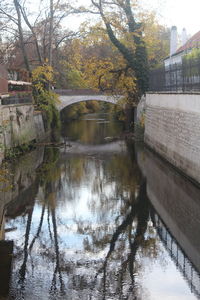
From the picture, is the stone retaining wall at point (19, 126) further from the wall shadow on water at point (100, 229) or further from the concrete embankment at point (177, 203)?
the concrete embankment at point (177, 203)

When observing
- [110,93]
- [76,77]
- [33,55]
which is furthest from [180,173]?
[76,77]

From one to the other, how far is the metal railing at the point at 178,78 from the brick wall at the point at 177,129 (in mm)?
427

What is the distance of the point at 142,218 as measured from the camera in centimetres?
1517

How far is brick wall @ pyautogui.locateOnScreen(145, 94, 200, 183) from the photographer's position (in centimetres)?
1888

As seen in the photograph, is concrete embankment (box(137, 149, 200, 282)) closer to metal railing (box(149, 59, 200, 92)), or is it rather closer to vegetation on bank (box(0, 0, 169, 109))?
metal railing (box(149, 59, 200, 92))

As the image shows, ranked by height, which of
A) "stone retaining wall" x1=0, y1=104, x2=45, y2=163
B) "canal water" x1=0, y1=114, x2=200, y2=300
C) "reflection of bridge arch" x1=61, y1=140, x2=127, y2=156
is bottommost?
"reflection of bridge arch" x1=61, y1=140, x2=127, y2=156

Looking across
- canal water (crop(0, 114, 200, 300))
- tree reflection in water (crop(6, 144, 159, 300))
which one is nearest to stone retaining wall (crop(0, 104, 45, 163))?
canal water (crop(0, 114, 200, 300))

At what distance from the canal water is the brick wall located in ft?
2.33

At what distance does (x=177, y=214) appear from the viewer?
592 inches

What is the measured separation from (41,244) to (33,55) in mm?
42158

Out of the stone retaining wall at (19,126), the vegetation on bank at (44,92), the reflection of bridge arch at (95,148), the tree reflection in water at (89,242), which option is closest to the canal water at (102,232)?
the tree reflection in water at (89,242)

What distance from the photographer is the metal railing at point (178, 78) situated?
20.4 m

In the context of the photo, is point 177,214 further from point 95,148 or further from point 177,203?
point 95,148

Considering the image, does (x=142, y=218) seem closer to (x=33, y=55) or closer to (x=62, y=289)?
(x=62, y=289)
